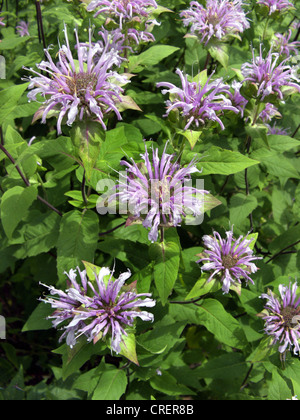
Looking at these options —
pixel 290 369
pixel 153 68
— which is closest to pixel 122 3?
pixel 153 68

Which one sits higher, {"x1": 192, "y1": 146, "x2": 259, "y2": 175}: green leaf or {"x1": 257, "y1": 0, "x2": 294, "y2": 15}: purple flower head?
{"x1": 257, "y1": 0, "x2": 294, "y2": 15}: purple flower head

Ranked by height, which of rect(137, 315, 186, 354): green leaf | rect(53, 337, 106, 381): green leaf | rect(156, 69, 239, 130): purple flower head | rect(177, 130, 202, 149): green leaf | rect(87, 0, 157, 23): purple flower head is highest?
rect(87, 0, 157, 23): purple flower head

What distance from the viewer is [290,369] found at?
129 cm

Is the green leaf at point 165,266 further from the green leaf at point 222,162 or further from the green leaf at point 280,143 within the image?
the green leaf at point 280,143

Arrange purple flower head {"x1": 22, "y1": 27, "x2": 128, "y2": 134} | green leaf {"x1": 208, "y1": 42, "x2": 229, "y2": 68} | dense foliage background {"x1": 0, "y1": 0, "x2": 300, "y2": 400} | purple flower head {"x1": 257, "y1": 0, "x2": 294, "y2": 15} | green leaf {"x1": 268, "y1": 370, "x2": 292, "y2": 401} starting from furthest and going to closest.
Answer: purple flower head {"x1": 257, "y1": 0, "x2": 294, "y2": 15} < green leaf {"x1": 208, "y1": 42, "x2": 229, "y2": 68} < green leaf {"x1": 268, "y1": 370, "x2": 292, "y2": 401} < dense foliage background {"x1": 0, "y1": 0, "x2": 300, "y2": 400} < purple flower head {"x1": 22, "y1": 27, "x2": 128, "y2": 134}

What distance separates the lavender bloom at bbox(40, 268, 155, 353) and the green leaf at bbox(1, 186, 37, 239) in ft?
0.84

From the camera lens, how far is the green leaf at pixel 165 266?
1096mm

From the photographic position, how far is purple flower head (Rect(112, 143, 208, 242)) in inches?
41.2

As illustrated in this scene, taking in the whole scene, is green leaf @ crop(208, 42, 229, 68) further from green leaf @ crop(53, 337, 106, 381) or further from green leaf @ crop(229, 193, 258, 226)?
green leaf @ crop(53, 337, 106, 381)

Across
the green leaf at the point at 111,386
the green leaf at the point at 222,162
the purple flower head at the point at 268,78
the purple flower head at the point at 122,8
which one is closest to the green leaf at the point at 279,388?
the green leaf at the point at 111,386

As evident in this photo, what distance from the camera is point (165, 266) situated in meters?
1.13

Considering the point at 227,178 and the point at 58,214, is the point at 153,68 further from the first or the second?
the point at 58,214

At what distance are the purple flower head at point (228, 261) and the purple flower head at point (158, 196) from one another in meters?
0.23

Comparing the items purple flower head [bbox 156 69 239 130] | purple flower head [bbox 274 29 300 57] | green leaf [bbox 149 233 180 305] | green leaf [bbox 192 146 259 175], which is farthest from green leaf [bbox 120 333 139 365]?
purple flower head [bbox 274 29 300 57]
